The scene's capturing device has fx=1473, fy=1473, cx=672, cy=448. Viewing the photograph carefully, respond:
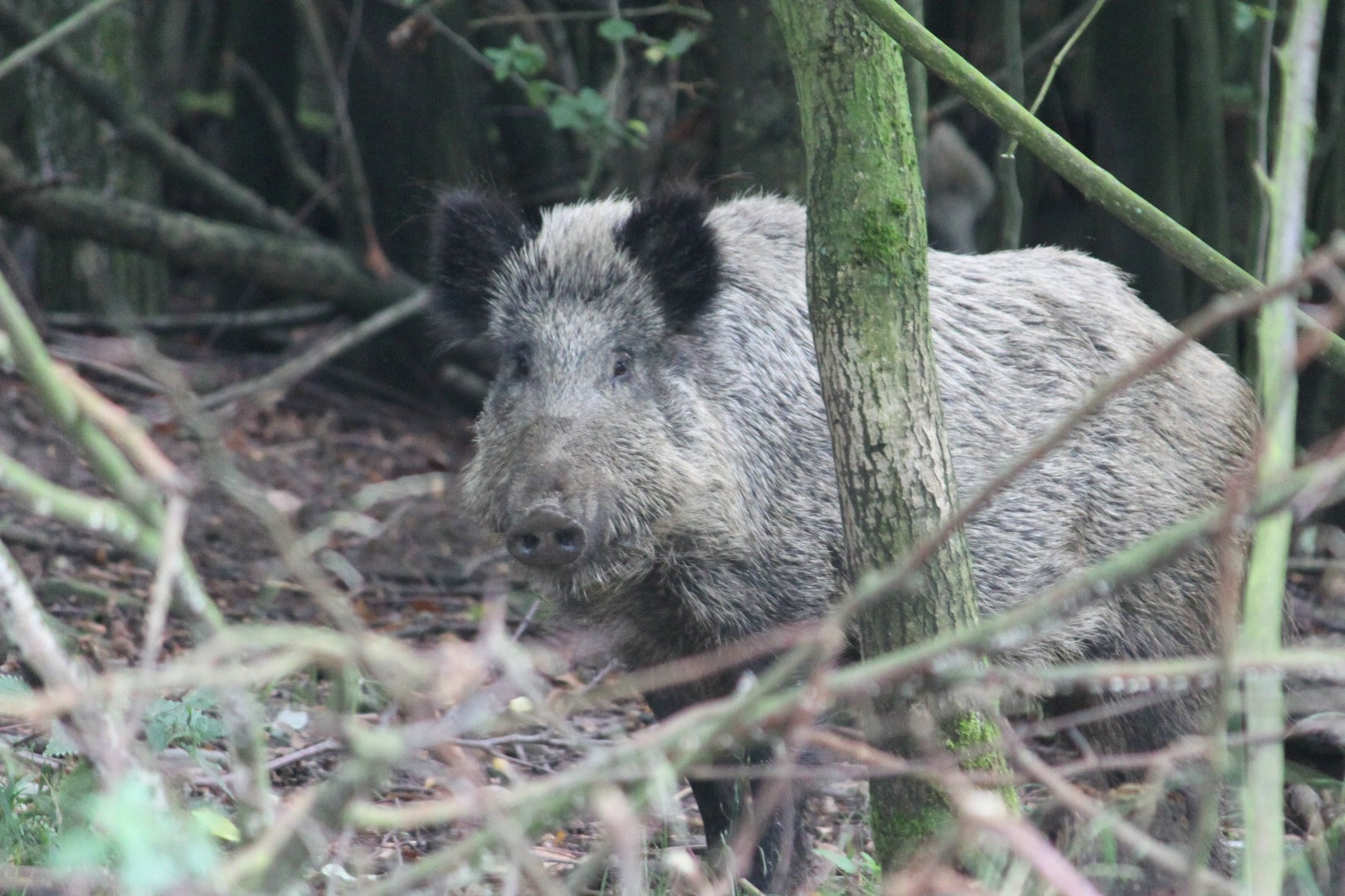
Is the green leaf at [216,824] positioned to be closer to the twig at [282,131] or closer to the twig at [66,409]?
the twig at [66,409]

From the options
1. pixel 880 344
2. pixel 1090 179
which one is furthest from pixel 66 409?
pixel 1090 179

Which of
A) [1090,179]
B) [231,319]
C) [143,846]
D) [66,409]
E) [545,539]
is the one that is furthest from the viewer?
[231,319]

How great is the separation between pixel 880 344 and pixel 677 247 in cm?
144

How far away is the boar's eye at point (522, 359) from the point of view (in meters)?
4.66

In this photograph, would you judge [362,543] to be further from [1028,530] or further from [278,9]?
[278,9]

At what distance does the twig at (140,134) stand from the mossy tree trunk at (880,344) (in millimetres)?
5781

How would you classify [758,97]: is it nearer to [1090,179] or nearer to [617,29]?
[617,29]

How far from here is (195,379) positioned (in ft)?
28.1

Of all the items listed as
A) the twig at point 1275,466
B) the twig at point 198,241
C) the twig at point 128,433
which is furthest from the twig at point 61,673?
the twig at point 198,241

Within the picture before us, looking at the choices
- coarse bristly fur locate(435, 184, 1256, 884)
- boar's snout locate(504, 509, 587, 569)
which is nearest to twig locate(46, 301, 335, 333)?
coarse bristly fur locate(435, 184, 1256, 884)

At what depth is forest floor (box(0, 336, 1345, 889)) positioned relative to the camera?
15.4 feet

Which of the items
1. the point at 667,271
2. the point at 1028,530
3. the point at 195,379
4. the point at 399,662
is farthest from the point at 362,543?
the point at 399,662

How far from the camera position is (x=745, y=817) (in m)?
4.05

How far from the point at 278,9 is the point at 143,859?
11.1 metres
